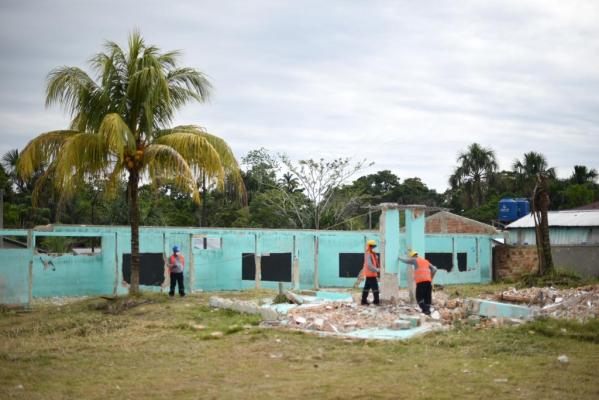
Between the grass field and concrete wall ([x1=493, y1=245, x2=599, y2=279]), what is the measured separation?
1358cm

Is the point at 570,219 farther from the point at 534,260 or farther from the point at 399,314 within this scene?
the point at 399,314

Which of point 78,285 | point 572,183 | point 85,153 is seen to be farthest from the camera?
point 572,183

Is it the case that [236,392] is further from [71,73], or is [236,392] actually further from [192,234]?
[192,234]

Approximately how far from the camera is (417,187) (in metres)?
53.4

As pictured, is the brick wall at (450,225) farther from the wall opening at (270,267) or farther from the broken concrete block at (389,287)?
the broken concrete block at (389,287)

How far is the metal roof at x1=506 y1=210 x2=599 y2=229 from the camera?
28.4 m

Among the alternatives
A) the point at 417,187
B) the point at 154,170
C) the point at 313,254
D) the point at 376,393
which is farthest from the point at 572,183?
the point at 376,393

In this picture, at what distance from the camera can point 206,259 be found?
2356cm

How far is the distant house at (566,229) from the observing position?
28.3m

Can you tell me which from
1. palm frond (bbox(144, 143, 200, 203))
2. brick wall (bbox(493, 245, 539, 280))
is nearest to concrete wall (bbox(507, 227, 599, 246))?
brick wall (bbox(493, 245, 539, 280))

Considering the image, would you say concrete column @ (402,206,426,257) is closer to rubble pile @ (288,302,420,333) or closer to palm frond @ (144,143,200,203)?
rubble pile @ (288,302,420,333)

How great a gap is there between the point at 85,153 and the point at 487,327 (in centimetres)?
995

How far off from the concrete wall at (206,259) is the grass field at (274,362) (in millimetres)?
4233

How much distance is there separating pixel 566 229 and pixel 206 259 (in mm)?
15480
